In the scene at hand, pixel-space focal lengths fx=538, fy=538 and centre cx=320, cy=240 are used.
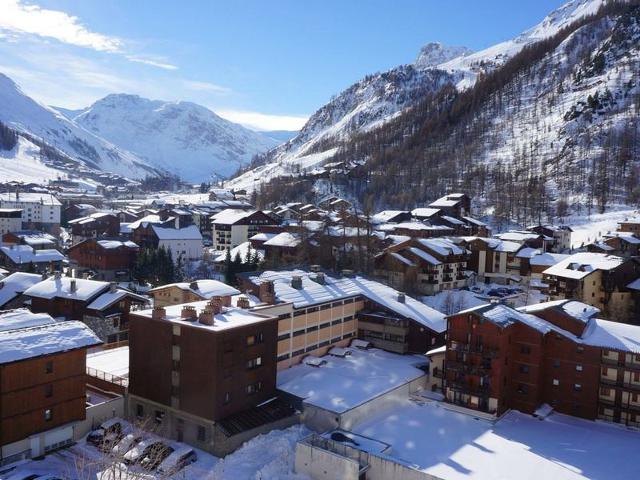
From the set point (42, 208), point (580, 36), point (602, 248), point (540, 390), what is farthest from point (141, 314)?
point (580, 36)

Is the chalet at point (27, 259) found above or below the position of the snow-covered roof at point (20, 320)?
below

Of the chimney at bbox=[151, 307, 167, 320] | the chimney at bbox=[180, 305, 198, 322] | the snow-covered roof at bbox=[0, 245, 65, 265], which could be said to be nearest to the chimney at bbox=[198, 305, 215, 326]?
the chimney at bbox=[180, 305, 198, 322]

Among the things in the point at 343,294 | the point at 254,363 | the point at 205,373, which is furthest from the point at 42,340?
the point at 343,294

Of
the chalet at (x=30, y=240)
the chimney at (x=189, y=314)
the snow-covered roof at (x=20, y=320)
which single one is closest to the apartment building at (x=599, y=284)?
the chimney at (x=189, y=314)

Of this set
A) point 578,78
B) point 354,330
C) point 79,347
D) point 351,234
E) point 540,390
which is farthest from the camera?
point 578,78

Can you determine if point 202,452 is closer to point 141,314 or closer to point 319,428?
point 319,428

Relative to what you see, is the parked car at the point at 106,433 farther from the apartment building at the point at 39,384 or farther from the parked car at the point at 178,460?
the parked car at the point at 178,460

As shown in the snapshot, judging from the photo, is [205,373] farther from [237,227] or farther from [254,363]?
[237,227]
